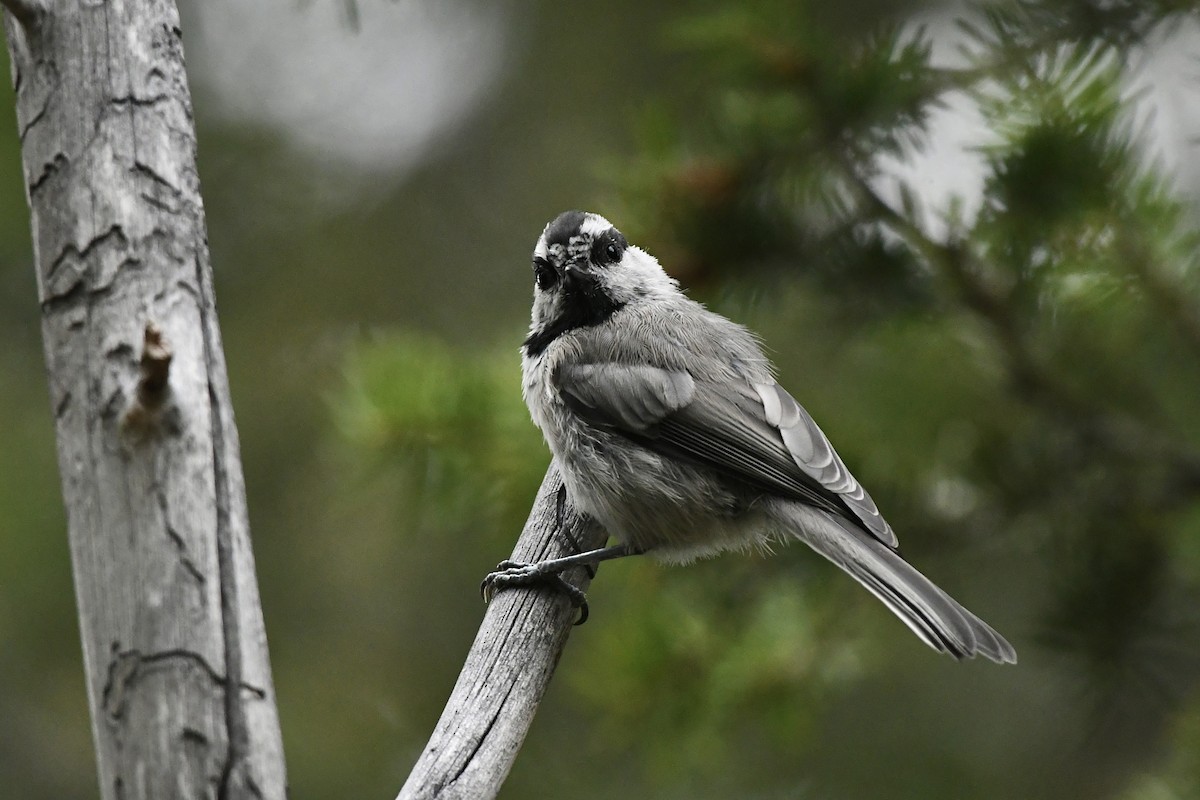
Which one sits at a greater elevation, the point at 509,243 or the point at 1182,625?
the point at 509,243

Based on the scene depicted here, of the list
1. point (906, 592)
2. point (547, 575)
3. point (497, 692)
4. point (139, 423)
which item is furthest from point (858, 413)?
point (139, 423)

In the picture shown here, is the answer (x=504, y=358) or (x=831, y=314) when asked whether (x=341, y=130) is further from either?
(x=831, y=314)

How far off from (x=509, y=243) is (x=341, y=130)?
1.00 meters

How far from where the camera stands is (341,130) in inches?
203

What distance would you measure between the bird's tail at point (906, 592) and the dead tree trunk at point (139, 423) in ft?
4.82

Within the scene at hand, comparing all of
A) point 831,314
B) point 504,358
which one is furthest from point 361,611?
point 831,314

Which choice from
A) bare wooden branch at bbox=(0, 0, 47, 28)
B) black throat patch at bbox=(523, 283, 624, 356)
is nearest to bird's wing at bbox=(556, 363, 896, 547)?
black throat patch at bbox=(523, 283, 624, 356)

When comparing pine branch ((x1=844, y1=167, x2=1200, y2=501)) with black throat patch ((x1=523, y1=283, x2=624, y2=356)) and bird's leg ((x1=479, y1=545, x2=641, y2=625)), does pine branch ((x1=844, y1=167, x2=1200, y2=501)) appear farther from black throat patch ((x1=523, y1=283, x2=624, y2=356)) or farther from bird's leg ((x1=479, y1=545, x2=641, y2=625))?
bird's leg ((x1=479, y1=545, x2=641, y2=625))

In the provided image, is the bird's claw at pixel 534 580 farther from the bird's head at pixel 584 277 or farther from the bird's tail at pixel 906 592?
the bird's head at pixel 584 277

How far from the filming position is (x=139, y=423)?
1407 mm

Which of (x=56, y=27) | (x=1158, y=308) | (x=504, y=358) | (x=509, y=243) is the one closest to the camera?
(x=56, y=27)

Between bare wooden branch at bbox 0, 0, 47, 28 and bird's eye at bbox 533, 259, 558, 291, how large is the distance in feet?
5.84

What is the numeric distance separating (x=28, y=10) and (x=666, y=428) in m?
1.85

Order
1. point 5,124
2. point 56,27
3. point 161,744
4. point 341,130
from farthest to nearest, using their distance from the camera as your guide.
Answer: point 341,130 < point 5,124 < point 56,27 < point 161,744
